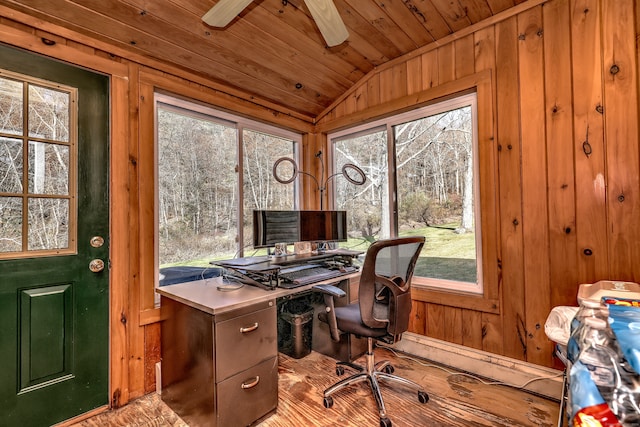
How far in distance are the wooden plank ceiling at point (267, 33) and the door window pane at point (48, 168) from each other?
0.68m

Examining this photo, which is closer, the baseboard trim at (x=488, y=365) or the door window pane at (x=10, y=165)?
the door window pane at (x=10, y=165)

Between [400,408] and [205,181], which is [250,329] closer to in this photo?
[400,408]

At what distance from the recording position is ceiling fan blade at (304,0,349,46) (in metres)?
1.43

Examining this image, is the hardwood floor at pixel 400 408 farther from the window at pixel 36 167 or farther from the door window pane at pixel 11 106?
the door window pane at pixel 11 106

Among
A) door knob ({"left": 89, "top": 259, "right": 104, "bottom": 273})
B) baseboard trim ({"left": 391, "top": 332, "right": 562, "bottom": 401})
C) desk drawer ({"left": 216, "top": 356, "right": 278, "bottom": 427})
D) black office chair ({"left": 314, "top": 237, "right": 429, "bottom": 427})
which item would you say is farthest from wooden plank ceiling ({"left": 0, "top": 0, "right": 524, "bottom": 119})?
baseboard trim ({"left": 391, "top": 332, "right": 562, "bottom": 401})

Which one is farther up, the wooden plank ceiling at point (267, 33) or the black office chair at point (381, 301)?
the wooden plank ceiling at point (267, 33)

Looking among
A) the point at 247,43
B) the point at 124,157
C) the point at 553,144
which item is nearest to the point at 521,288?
the point at 553,144

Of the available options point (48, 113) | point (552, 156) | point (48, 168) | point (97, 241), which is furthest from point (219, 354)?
point (552, 156)

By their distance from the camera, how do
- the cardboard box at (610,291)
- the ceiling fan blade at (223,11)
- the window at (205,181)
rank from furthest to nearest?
the window at (205,181) → the ceiling fan blade at (223,11) → the cardboard box at (610,291)

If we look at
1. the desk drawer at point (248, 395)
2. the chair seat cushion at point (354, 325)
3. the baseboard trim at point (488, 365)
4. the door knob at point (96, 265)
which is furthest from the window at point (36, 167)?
the baseboard trim at point (488, 365)

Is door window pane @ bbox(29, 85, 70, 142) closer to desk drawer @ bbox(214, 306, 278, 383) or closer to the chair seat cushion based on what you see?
desk drawer @ bbox(214, 306, 278, 383)

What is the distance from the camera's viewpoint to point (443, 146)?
2.39 meters

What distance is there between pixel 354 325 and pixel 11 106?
2191 millimetres

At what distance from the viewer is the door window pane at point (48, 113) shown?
1.61 meters
